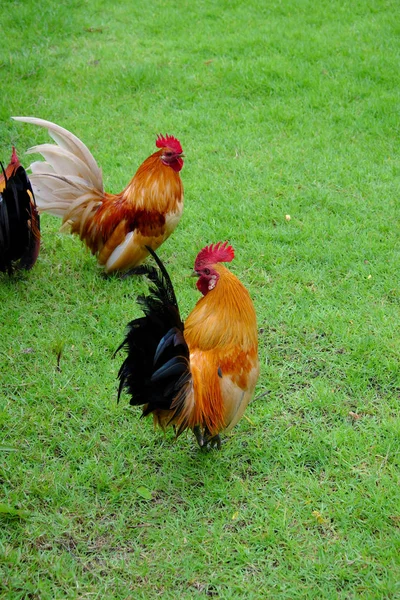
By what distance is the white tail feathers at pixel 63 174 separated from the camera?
4.28m

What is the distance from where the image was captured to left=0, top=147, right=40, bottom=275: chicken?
411cm

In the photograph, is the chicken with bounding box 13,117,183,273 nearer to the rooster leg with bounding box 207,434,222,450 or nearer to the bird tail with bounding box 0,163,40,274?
the bird tail with bounding box 0,163,40,274

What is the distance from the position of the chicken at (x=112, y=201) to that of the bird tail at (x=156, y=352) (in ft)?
5.56

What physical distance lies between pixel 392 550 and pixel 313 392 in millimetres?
1080

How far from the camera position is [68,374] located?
3.71 meters

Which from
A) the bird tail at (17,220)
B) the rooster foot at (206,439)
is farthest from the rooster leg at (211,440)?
the bird tail at (17,220)

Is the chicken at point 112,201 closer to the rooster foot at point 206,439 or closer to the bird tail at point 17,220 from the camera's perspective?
the bird tail at point 17,220

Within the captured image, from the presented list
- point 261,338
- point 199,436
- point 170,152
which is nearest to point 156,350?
point 199,436

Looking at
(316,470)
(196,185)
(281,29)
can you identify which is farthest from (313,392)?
(281,29)

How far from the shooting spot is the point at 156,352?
8.54 feet

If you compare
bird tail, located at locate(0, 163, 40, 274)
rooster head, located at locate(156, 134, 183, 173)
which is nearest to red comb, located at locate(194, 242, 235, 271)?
rooster head, located at locate(156, 134, 183, 173)

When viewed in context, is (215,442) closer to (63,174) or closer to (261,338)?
(261,338)

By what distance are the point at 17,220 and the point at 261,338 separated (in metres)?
1.86

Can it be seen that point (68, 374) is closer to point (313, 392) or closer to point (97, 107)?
point (313, 392)
